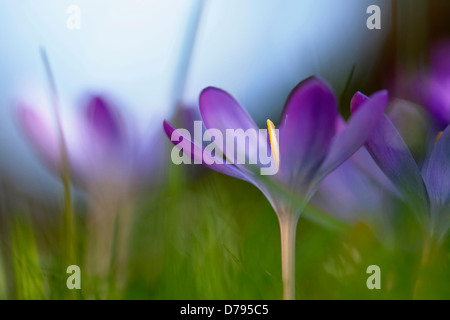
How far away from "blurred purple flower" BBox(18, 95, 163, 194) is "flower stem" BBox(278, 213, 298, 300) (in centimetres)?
8

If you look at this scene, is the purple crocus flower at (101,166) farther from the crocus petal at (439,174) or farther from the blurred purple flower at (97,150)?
the crocus petal at (439,174)

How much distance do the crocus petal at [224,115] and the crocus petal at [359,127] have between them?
0.14 ft

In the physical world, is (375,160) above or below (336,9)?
below

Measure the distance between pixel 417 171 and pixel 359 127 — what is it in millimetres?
41

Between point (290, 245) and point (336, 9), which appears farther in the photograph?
point (336, 9)

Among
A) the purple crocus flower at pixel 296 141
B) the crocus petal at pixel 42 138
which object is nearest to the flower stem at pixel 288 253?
the purple crocus flower at pixel 296 141

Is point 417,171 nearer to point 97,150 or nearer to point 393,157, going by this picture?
point 393,157

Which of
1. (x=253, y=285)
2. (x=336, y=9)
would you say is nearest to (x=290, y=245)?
(x=253, y=285)

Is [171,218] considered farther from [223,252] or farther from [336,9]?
[336,9]

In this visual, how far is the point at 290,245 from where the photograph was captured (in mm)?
202

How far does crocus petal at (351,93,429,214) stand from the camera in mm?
197

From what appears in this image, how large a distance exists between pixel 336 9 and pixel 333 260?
0.48 feet

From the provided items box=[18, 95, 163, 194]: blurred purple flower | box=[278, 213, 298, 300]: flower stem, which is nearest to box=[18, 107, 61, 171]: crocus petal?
box=[18, 95, 163, 194]: blurred purple flower

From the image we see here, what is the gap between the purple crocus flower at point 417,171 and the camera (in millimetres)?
199
